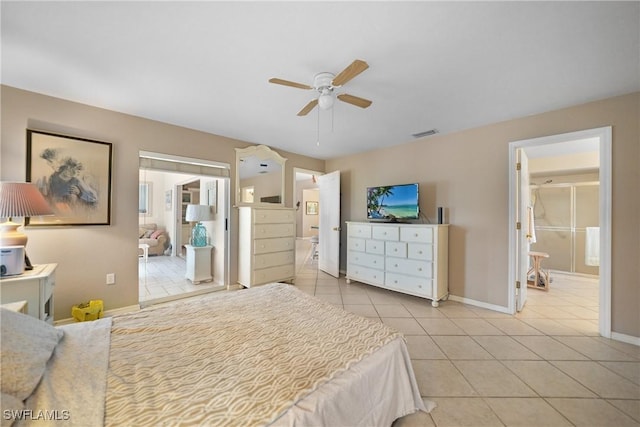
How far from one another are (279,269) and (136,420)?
3184 millimetres

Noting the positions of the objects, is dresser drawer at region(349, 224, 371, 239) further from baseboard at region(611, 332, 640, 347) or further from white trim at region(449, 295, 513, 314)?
baseboard at region(611, 332, 640, 347)

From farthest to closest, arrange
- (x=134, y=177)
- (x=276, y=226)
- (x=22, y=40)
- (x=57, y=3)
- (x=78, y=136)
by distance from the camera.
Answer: (x=276, y=226), (x=134, y=177), (x=78, y=136), (x=22, y=40), (x=57, y=3)

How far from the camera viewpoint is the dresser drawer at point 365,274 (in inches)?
149

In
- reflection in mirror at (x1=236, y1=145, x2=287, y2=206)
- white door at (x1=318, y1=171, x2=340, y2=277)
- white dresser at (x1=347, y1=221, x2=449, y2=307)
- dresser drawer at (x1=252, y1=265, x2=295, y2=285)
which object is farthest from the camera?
white door at (x1=318, y1=171, x2=340, y2=277)

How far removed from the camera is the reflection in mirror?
3879 mm

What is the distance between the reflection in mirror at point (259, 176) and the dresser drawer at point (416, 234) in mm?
2147

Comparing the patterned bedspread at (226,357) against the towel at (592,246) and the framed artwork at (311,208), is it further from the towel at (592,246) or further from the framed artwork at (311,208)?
the framed artwork at (311,208)

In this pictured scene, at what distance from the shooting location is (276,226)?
3.90 metres

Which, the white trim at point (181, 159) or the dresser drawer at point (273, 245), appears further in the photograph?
the dresser drawer at point (273, 245)

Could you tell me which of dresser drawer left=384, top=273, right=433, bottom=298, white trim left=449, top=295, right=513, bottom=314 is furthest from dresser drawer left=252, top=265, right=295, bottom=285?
white trim left=449, top=295, right=513, bottom=314

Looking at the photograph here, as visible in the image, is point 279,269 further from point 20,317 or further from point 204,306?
point 20,317

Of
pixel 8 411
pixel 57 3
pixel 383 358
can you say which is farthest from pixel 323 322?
pixel 57 3

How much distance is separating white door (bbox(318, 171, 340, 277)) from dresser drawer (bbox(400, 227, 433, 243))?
1407 mm

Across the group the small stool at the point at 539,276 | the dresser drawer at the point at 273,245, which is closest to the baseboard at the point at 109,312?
the dresser drawer at the point at 273,245
